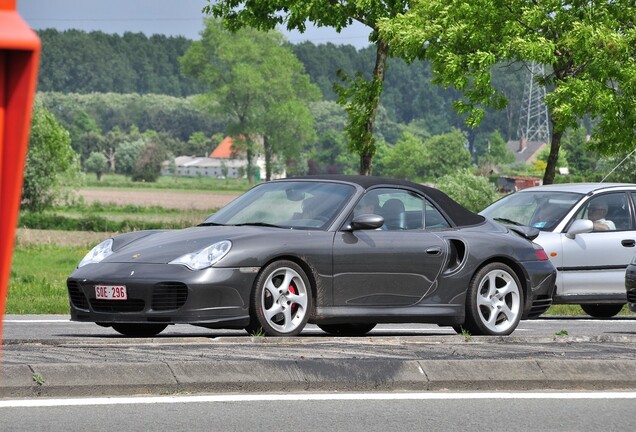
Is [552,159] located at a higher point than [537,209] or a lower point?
higher

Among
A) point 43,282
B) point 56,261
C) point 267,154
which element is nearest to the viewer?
point 43,282

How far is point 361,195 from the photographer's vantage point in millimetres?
11125

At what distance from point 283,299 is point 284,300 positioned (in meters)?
0.01

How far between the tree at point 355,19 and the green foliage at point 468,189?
29257 mm

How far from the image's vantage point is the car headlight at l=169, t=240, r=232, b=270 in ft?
32.8

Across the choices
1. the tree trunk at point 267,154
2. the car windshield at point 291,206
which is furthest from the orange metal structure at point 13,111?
the tree trunk at point 267,154

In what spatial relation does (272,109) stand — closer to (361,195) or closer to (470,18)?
(470,18)

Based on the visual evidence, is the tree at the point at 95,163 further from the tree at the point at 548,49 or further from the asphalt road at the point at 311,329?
the asphalt road at the point at 311,329

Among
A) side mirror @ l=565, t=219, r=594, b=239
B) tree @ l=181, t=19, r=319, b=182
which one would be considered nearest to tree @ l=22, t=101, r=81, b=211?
side mirror @ l=565, t=219, r=594, b=239

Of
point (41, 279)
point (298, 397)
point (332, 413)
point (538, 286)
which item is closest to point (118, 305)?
point (298, 397)

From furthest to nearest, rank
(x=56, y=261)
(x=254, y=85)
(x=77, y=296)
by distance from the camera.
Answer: (x=254, y=85) < (x=56, y=261) < (x=77, y=296)

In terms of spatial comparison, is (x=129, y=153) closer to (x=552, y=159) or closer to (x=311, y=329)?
(x=552, y=159)

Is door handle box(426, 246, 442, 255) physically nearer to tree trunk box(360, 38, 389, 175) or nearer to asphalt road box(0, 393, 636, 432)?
asphalt road box(0, 393, 636, 432)

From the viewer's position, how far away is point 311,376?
25.8 ft
